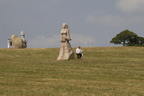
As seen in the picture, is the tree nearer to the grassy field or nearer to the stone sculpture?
the stone sculpture

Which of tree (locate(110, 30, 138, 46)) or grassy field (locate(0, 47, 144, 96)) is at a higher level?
tree (locate(110, 30, 138, 46))

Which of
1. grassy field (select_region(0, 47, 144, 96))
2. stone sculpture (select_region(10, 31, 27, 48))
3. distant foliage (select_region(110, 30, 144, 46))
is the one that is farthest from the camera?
distant foliage (select_region(110, 30, 144, 46))

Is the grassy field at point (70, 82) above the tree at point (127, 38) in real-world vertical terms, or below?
below

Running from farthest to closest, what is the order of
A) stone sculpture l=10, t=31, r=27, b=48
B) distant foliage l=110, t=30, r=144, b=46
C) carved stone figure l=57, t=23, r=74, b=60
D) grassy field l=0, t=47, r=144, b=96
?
1. distant foliage l=110, t=30, r=144, b=46
2. stone sculpture l=10, t=31, r=27, b=48
3. carved stone figure l=57, t=23, r=74, b=60
4. grassy field l=0, t=47, r=144, b=96

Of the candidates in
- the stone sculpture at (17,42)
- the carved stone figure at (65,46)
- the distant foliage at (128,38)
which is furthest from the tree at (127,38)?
the carved stone figure at (65,46)

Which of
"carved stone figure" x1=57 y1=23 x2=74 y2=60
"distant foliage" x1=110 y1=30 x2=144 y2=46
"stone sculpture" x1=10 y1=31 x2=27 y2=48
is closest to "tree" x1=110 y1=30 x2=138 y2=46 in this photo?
"distant foliage" x1=110 y1=30 x2=144 y2=46

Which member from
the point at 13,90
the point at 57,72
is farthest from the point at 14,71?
the point at 13,90

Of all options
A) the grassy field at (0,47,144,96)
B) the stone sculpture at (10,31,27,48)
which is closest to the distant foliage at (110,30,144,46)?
the stone sculpture at (10,31,27,48)

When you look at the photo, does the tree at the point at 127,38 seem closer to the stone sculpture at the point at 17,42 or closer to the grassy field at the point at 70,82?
the stone sculpture at the point at 17,42

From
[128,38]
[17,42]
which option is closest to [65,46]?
[17,42]

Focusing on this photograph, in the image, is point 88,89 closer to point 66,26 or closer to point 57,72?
point 57,72

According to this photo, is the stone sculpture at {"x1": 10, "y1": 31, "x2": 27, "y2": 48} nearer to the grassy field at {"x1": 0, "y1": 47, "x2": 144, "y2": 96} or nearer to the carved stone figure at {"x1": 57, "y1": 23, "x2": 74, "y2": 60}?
the carved stone figure at {"x1": 57, "y1": 23, "x2": 74, "y2": 60}

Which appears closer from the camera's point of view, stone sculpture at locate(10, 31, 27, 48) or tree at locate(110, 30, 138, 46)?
stone sculpture at locate(10, 31, 27, 48)

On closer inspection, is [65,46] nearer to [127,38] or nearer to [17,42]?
[17,42]
